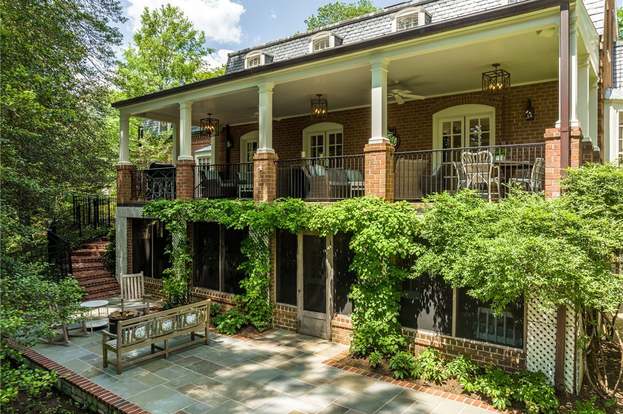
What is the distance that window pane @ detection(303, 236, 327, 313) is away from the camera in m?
8.38

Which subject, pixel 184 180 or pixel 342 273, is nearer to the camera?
pixel 342 273

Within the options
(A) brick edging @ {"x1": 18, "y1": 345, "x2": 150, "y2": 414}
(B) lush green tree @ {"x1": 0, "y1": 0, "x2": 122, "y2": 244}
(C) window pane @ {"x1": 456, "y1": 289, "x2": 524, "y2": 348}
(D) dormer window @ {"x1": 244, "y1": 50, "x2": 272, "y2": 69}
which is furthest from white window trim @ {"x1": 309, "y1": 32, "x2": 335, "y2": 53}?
(A) brick edging @ {"x1": 18, "y1": 345, "x2": 150, "y2": 414}

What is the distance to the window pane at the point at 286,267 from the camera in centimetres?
883

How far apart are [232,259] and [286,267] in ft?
5.55

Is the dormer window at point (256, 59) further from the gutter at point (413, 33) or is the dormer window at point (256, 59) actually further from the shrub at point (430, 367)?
the shrub at point (430, 367)

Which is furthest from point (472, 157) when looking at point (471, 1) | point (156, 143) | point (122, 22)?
point (156, 143)

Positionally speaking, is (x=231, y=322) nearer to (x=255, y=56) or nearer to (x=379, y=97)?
(x=379, y=97)

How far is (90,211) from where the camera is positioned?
50.3 feet

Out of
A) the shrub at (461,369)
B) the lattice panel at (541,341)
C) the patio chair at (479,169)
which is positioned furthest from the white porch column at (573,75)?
the shrub at (461,369)

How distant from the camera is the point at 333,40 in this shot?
1226 centimetres

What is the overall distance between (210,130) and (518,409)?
11.0m

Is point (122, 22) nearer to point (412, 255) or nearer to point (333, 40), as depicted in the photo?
point (333, 40)

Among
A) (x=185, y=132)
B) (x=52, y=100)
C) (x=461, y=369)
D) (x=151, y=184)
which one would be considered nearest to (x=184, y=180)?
(x=185, y=132)

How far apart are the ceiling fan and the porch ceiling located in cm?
8
